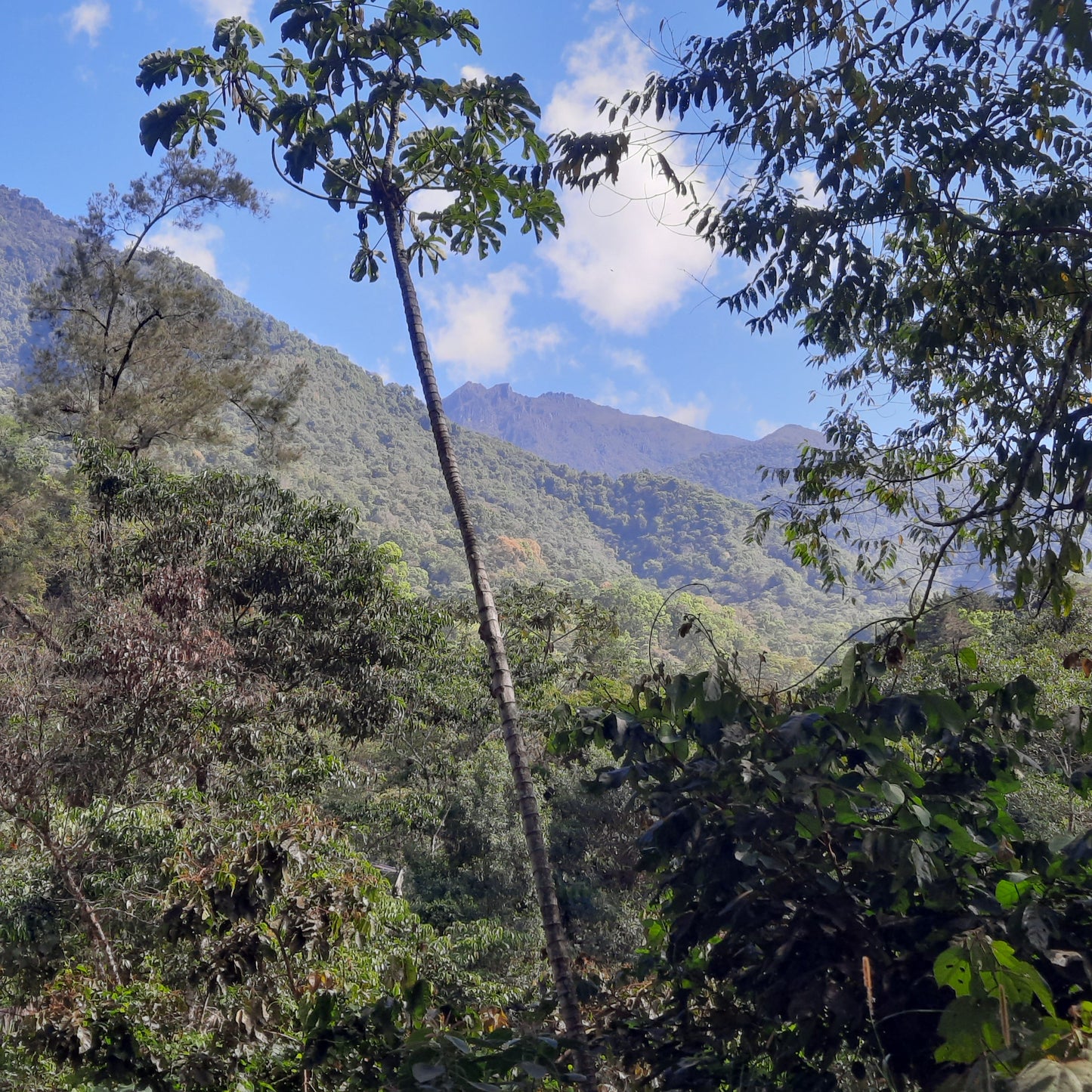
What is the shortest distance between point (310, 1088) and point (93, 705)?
18.3 feet

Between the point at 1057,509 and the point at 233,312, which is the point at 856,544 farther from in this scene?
the point at 233,312

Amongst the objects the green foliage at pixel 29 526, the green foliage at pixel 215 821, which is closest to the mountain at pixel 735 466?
the green foliage at pixel 29 526

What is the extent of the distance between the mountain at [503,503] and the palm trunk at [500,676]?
2032 inches

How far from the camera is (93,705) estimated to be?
7301 mm

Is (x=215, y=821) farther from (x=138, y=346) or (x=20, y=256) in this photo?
(x=20, y=256)

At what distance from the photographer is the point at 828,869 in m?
2.14

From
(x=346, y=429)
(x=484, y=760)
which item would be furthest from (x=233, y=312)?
(x=484, y=760)

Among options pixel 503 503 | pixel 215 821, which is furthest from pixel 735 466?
pixel 215 821

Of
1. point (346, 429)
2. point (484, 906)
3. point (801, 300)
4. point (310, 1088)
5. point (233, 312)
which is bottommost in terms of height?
point (484, 906)

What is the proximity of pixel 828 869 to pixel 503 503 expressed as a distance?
309 ft

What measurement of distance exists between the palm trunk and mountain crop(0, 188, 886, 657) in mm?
51613

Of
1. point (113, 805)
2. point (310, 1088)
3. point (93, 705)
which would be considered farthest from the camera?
point (93, 705)

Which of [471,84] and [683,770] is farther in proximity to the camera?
[471,84]

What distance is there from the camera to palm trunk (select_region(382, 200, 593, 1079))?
3150 millimetres
